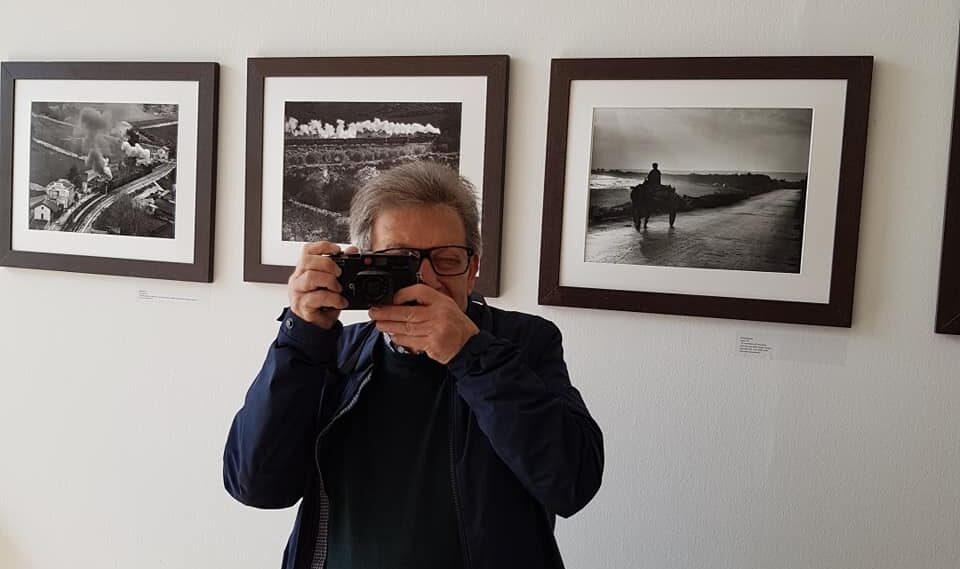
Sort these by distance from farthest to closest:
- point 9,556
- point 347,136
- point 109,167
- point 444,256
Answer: point 9,556 → point 109,167 → point 347,136 → point 444,256

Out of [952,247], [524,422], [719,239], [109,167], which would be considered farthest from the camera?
[109,167]

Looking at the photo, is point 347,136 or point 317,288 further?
point 347,136

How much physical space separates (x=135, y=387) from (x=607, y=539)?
4.22 ft

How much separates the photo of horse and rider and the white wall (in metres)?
0.13

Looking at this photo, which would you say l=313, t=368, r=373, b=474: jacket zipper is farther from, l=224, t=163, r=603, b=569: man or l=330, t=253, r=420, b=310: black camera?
l=330, t=253, r=420, b=310: black camera

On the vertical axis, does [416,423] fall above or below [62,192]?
below

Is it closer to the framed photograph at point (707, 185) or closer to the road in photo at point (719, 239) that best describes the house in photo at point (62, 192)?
the framed photograph at point (707, 185)

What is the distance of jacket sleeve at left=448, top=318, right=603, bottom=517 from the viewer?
3.63 ft

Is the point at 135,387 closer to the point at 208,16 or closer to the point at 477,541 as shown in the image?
the point at 208,16

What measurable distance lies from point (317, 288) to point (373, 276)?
9 cm

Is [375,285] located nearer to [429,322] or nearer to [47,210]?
[429,322]

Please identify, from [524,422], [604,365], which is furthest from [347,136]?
[524,422]

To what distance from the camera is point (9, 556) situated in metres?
2.29

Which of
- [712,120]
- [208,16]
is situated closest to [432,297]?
[712,120]
